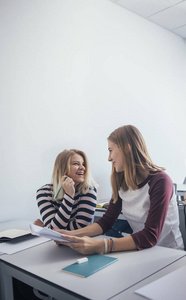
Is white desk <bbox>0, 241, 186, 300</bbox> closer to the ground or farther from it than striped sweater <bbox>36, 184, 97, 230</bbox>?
closer to the ground

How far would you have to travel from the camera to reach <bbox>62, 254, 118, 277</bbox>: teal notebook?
1071mm

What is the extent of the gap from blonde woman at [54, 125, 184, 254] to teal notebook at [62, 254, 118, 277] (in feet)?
0.72

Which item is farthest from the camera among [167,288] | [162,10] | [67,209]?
[162,10]

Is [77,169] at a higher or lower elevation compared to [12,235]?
higher

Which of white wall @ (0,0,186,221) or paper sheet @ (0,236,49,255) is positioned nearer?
paper sheet @ (0,236,49,255)

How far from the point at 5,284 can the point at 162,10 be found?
3537mm

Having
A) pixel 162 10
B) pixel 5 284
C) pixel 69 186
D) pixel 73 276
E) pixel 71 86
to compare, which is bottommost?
pixel 5 284

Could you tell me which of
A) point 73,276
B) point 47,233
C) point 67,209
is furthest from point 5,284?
point 67,209

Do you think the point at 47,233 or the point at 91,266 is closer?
the point at 91,266

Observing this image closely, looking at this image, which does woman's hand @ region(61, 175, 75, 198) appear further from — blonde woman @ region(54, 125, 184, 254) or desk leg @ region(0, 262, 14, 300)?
desk leg @ region(0, 262, 14, 300)

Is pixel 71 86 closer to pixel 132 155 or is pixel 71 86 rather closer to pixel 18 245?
pixel 132 155

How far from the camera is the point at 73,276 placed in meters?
1.05

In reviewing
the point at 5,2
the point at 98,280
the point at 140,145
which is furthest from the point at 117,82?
the point at 98,280

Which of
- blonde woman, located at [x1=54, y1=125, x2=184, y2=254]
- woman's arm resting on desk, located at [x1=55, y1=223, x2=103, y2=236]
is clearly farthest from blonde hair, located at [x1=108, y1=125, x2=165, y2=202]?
woman's arm resting on desk, located at [x1=55, y1=223, x2=103, y2=236]
